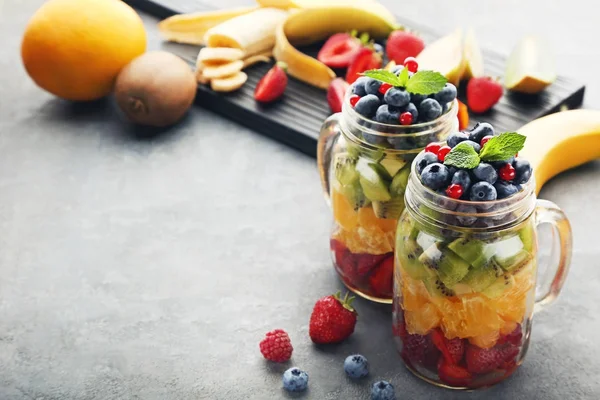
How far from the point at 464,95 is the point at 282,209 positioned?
0.49 metres

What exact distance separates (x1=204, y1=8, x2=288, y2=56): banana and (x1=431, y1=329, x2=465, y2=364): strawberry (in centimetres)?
94

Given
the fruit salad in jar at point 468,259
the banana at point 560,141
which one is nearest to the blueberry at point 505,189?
the fruit salad in jar at point 468,259

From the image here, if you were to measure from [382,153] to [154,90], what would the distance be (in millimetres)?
666

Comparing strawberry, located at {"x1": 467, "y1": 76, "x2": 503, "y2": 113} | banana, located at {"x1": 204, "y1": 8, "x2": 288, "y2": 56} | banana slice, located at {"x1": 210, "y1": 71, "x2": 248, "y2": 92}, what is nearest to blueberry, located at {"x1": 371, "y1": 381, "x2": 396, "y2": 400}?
strawberry, located at {"x1": 467, "y1": 76, "x2": 503, "y2": 113}

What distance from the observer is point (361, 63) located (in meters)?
1.65

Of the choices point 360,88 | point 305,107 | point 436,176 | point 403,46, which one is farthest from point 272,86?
point 436,176

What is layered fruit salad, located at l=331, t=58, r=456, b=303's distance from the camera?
3.44 ft

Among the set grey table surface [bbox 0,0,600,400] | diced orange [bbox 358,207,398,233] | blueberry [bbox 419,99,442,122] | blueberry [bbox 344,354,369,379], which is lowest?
grey table surface [bbox 0,0,600,400]

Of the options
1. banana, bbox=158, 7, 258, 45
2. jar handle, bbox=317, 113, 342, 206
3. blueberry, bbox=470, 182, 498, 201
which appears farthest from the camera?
banana, bbox=158, 7, 258, 45

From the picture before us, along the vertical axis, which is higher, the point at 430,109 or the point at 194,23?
the point at 430,109

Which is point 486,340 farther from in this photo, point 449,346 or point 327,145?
point 327,145

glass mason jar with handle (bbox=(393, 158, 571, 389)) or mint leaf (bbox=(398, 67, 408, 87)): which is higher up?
mint leaf (bbox=(398, 67, 408, 87))

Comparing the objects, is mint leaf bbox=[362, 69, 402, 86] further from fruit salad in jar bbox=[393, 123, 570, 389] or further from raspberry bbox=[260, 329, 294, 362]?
raspberry bbox=[260, 329, 294, 362]

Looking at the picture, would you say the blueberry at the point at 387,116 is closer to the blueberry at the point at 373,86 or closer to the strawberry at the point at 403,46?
the blueberry at the point at 373,86
